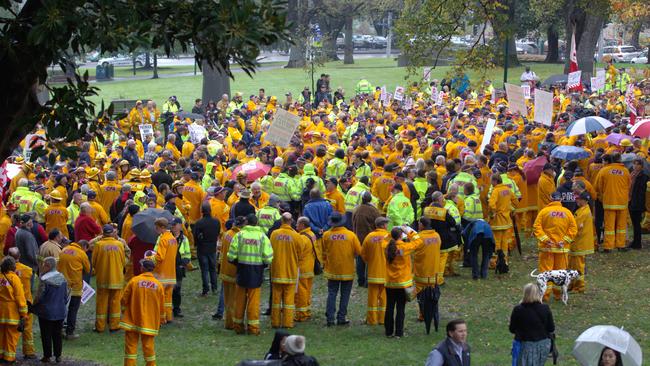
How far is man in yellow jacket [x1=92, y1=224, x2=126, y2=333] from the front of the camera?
15.3 m

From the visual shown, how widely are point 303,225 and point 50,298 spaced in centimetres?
378

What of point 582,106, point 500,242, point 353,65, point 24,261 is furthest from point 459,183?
point 353,65

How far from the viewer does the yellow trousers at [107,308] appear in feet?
51.1

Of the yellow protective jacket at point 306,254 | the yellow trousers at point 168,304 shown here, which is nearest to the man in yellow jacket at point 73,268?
the yellow trousers at point 168,304

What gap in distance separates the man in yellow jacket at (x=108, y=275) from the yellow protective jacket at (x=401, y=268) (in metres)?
3.99

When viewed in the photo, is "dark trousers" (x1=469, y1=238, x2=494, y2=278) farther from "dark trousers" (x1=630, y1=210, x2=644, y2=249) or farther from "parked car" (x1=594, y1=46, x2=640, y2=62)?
"parked car" (x1=594, y1=46, x2=640, y2=62)

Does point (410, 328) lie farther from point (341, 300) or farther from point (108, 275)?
point (108, 275)

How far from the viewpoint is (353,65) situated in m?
73.5

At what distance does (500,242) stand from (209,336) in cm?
557

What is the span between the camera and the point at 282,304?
15.5m

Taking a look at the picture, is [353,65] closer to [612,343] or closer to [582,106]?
[582,106]

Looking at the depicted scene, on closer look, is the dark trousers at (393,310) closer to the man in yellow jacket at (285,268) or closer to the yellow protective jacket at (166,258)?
the man in yellow jacket at (285,268)

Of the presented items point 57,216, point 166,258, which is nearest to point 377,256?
point 166,258

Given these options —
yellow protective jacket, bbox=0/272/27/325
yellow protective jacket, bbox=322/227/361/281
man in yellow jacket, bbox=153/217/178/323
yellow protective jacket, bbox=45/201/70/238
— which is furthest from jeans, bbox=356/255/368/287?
yellow protective jacket, bbox=0/272/27/325
